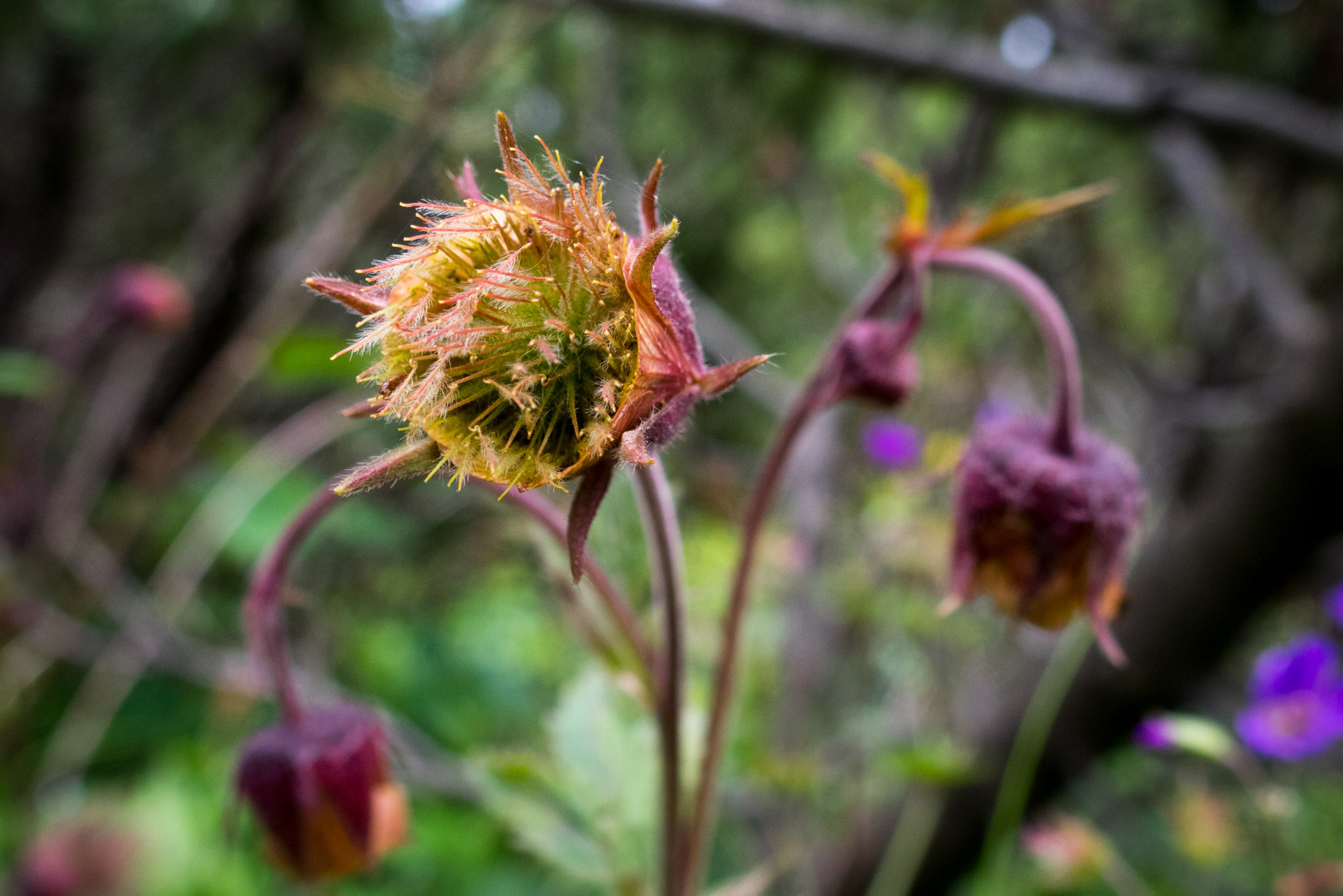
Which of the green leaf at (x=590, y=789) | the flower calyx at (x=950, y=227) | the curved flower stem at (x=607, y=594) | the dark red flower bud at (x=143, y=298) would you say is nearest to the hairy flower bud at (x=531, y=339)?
the curved flower stem at (x=607, y=594)

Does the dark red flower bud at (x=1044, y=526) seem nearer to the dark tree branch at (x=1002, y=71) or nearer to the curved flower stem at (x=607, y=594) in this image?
the curved flower stem at (x=607, y=594)

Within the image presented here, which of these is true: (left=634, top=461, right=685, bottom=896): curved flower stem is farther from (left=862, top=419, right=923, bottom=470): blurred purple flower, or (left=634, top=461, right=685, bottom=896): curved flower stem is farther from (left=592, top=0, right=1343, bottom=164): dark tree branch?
(left=592, top=0, right=1343, bottom=164): dark tree branch

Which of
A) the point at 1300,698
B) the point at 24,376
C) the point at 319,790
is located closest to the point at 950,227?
the point at 319,790

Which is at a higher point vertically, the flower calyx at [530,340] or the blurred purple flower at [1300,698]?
the flower calyx at [530,340]

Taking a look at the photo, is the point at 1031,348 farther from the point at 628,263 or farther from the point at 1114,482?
the point at 628,263

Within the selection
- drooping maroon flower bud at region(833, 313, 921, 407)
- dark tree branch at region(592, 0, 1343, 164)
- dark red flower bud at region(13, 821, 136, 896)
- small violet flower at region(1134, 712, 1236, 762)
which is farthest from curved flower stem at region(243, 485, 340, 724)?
dark tree branch at region(592, 0, 1343, 164)

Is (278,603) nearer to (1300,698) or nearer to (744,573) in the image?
(744,573)
